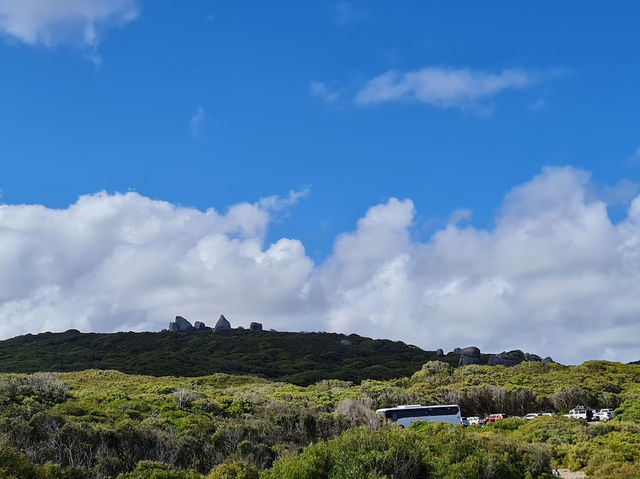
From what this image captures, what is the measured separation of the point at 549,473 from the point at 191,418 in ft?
62.7

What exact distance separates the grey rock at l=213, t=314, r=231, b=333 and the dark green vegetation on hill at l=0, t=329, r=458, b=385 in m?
3.32

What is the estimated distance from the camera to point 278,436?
3362cm

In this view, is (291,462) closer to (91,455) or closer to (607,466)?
(91,455)

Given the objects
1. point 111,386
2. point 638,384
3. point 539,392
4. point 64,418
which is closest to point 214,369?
point 111,386

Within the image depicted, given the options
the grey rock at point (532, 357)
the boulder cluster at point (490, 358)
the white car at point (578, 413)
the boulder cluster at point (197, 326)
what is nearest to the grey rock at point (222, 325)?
the boulder cluster at point (197, 326)

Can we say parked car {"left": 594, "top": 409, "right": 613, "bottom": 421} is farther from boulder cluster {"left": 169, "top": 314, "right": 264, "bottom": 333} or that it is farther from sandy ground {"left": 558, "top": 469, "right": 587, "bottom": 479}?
boulder cluster {"left": 169, "top": 314, "right": 264, "bottom": 333}

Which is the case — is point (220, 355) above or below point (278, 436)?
above

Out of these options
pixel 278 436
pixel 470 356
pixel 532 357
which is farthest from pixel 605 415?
pixel 532 357

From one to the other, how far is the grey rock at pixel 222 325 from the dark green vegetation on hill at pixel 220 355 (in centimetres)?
332

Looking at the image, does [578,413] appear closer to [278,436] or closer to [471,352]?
[278,436]

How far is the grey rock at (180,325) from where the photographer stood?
456 ft

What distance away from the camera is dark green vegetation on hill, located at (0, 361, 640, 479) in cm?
1952

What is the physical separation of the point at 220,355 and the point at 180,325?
1402 inches

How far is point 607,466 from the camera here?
28641 mm
